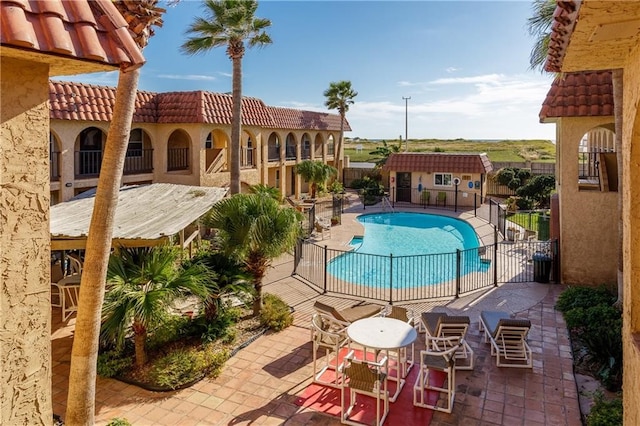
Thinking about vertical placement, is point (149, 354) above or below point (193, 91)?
below

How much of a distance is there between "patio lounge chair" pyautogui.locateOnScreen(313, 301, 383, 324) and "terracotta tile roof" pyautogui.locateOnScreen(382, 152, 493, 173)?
24.8m

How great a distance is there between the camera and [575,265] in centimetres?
1447

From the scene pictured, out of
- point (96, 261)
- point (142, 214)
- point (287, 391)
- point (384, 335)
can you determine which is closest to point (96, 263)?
point (96, 261)

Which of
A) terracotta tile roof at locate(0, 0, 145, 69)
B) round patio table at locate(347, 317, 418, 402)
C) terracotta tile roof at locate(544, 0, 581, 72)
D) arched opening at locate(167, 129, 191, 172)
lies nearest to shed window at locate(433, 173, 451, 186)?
arched opening at locate(167, 129, 191, 172)

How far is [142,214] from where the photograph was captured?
11.6 meters

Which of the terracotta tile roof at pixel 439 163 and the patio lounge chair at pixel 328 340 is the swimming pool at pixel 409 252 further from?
the terracotta tile roof at pixel 439 163

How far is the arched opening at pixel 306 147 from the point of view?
3850 cm

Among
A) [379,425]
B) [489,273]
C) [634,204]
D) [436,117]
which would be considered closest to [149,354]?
[379,425]

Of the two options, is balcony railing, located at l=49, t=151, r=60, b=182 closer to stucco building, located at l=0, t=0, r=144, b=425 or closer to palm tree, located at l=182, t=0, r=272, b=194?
palm tree, located at l=182, t=0, r=272, b=194

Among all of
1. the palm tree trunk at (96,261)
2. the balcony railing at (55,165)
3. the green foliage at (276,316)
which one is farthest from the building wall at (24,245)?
the balcony railing at (55,165)

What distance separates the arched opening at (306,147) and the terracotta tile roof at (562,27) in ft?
110

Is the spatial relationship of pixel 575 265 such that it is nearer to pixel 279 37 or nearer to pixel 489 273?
pixel 489 273

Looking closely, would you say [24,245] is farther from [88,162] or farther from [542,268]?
[88,162]

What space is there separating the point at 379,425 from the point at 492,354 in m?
3.64
